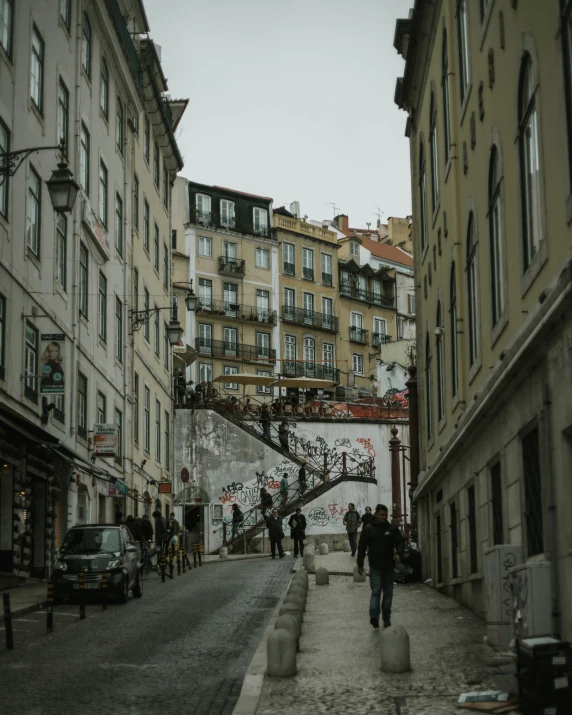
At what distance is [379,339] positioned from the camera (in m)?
88.5

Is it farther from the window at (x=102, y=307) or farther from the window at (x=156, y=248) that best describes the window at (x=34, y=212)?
the window at (x=156, y=248)

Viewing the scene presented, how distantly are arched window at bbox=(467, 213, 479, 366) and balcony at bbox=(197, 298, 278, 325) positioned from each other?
55019mm

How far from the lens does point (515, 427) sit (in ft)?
47.2

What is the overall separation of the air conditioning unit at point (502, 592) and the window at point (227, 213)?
66.0 m

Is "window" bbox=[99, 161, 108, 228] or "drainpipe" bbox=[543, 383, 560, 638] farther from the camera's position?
"window" bbox=[99, 161, 108, 228]

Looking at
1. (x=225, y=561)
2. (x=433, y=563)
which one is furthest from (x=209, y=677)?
(x=225, y=561)

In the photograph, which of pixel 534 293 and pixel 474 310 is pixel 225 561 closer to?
pixel 474 310

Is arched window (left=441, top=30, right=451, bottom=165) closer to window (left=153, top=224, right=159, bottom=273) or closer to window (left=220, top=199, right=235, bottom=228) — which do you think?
window (left=153, top=224, right=159, bottom=273)

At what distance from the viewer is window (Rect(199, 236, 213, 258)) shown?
3012 inches

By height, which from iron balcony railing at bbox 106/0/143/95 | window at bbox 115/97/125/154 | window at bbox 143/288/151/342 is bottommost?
window at bbox 143/288/151/342

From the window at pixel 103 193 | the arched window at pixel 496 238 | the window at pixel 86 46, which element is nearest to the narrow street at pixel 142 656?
the arched window at pixel 496 238

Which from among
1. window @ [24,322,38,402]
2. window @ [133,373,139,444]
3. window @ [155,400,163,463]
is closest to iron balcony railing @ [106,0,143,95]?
window @ [133,373,139,444]

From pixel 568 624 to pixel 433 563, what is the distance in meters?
14.5

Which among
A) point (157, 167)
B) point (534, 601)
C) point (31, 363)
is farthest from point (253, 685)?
point (157, 167)
